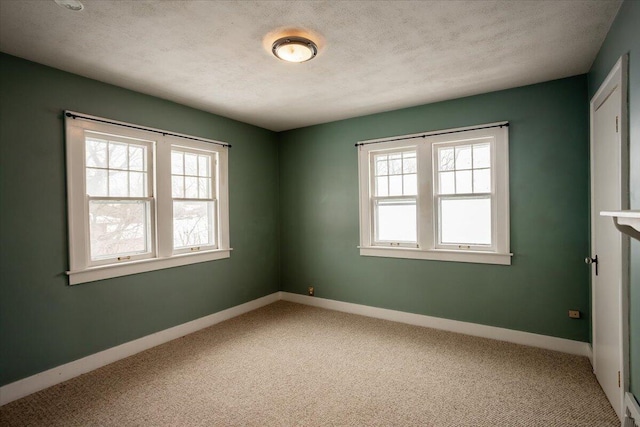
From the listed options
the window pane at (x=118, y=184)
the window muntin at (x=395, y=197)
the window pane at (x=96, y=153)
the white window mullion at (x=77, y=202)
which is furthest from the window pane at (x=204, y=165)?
the window muntin at (x=395, y=197)

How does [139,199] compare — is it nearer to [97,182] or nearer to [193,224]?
[97,182]

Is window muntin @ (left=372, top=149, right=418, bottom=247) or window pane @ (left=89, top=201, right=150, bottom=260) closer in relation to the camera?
window pane @ (left=89, top=201, right=150, bottom=260)

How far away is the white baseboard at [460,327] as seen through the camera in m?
3.17

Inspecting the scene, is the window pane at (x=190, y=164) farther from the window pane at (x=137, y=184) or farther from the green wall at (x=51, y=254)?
the window pane at (x=137, y=184)

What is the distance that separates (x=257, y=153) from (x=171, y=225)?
1709mm

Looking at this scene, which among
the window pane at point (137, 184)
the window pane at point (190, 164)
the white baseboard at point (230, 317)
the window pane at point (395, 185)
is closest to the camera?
the white baseboard at point (230, 317)

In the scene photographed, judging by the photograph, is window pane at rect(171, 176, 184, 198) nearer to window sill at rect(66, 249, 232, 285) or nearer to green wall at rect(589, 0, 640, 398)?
window sill at rect(66, 249, 232, 285)

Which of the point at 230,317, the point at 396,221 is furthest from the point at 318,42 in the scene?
the point at 230,317

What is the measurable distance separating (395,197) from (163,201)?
9.03ft

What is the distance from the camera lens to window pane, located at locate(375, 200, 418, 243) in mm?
4105

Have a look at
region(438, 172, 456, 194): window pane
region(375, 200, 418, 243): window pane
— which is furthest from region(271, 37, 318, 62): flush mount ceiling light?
region(375, 200, 418, 243): window pane

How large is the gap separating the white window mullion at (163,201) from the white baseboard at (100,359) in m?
0.88

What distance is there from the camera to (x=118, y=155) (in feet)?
10.6

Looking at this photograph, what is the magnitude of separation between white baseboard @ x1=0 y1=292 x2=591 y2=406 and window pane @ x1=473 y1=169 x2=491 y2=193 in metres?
1.50
